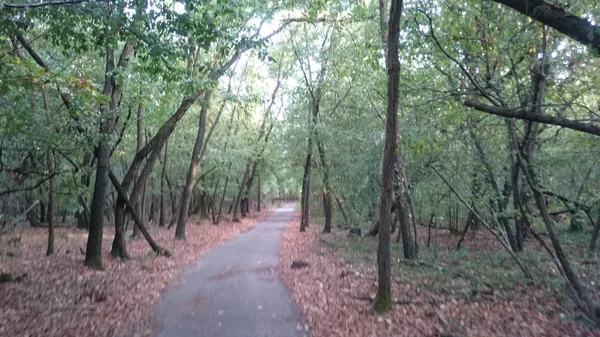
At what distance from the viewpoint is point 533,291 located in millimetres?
8930

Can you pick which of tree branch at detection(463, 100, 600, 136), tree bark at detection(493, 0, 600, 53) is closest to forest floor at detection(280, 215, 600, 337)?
tree branch at detection(463, 100, 600, 136)

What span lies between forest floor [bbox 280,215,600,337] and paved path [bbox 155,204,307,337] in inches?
16.3

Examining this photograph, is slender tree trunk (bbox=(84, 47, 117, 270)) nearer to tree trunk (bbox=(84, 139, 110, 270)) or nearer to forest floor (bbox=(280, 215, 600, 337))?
tree trunk (bbox=(84, 139, 110, 270))

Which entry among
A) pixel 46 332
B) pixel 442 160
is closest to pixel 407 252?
pixel 442 160

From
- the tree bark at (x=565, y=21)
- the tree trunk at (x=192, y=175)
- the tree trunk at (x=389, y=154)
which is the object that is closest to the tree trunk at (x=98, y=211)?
the tree trunk at (x=192, y=175)

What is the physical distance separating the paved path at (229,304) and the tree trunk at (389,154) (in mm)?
1578

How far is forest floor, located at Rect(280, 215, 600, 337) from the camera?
6754 millimetres

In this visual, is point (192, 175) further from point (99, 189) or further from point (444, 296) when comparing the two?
point (444, 296)

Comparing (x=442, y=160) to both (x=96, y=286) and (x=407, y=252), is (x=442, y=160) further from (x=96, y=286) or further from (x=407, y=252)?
(x=96, y=286)

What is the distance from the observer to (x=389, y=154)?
7.74 meters

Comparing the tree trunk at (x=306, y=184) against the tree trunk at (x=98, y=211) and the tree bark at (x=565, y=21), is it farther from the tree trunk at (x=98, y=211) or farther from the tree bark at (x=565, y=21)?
the tree bark at (x=565, y=21)

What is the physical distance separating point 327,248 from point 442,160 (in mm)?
6463

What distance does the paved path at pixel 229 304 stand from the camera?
6992mm

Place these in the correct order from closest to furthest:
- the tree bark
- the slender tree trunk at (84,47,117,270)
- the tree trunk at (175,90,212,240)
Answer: the tree bark, the slender tree trunk at (84,47,117,270), the tree trunk at (175,90,212,240)
